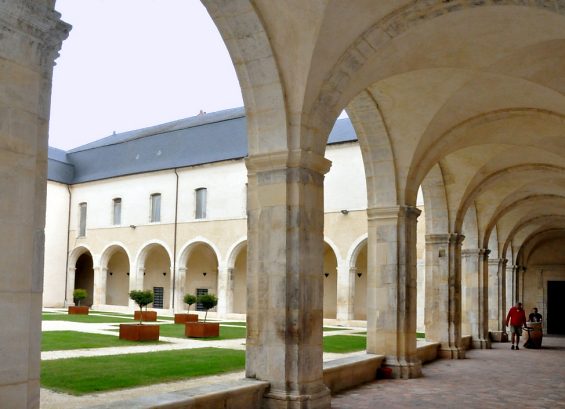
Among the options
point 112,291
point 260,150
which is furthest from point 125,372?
point 112,291

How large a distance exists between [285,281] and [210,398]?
1435mm

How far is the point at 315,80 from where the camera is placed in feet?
22.4

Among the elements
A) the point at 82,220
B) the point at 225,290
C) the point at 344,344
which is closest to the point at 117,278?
the point at 82,220

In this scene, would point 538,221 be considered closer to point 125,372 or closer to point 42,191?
point 125,372

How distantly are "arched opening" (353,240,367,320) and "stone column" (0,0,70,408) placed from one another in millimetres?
21832

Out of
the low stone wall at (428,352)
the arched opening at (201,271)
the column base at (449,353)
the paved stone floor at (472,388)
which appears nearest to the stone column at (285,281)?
the paved stone floor at (472,388)

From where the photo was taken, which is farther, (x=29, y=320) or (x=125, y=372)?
(x=125, y=372)

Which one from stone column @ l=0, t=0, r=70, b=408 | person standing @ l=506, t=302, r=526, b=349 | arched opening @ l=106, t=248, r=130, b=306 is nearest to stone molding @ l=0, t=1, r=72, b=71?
stone column @ l=0, t=0, r=70, b=408

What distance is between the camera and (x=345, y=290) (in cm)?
2383

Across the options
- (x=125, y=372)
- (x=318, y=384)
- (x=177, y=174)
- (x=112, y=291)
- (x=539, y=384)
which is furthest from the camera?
(x=112, y=291)

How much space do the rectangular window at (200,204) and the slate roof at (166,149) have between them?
1304mm

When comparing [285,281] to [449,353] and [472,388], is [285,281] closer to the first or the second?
[472,388]

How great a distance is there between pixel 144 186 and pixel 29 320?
27.2 metres

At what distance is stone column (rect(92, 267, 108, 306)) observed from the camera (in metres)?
31.5
